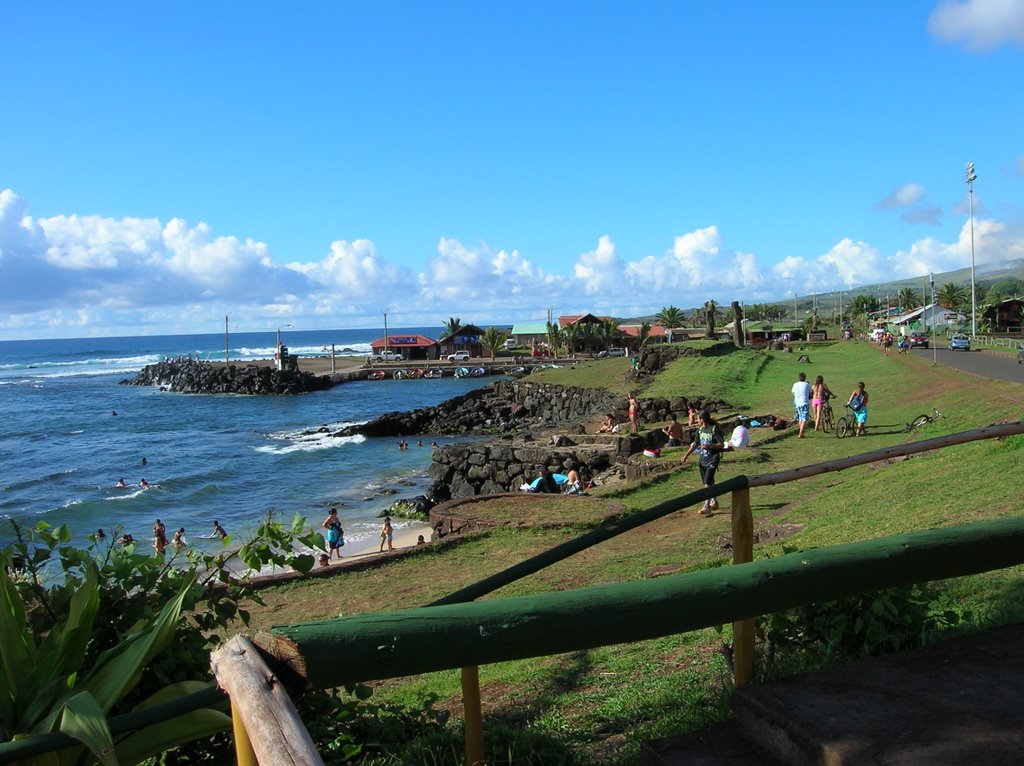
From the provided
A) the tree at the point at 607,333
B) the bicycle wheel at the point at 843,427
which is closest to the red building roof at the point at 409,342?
the tree at the point at 607,333

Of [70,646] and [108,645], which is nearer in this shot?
[70,646]

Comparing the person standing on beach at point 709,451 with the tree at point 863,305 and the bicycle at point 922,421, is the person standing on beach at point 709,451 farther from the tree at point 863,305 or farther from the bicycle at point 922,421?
the tree at point 863,305

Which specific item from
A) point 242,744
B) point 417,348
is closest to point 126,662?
point 242,744

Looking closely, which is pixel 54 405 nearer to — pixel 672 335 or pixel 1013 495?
pixel 672 335

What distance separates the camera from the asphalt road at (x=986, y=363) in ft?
86.5

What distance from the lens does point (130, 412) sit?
67.0m

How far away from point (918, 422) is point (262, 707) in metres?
19.5

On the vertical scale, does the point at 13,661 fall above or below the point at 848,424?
above

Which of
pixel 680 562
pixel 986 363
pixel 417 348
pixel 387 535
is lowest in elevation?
pixel 387 535

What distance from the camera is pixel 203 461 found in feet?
132

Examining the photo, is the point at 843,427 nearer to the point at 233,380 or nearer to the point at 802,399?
the point at 802,399

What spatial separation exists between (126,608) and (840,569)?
2809mm

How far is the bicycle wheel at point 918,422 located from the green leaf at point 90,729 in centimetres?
1907

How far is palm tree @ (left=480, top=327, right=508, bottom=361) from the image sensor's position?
96188 mm
